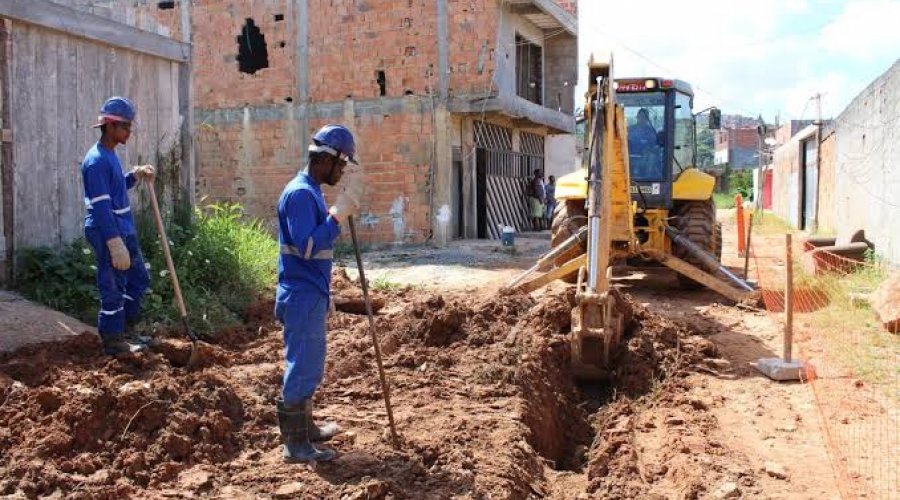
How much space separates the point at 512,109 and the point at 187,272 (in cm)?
1098

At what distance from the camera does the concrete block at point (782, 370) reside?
6.56m

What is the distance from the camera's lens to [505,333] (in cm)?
712

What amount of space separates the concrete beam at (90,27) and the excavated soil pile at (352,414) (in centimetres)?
325

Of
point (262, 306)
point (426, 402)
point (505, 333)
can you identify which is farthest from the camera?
point (262, 306)

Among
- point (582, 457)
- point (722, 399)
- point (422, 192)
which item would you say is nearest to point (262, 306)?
point (582, 457)

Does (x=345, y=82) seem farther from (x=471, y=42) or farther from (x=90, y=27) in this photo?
(x=90, y=27)

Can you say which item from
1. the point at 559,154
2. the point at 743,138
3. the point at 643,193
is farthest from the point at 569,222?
the point at 743,138

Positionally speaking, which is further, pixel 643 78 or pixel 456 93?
pixel 456 93

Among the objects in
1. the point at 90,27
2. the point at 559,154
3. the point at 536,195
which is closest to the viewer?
the point at 90,27

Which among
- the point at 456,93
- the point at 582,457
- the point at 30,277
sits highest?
the point at 456,93

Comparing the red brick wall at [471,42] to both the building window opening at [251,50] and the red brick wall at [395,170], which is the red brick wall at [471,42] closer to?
the red brick wall at [395,170]

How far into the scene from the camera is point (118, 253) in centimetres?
567

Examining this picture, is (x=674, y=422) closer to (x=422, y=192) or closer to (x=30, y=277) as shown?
(x=30, y=277)

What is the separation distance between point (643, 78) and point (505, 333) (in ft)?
15.7
